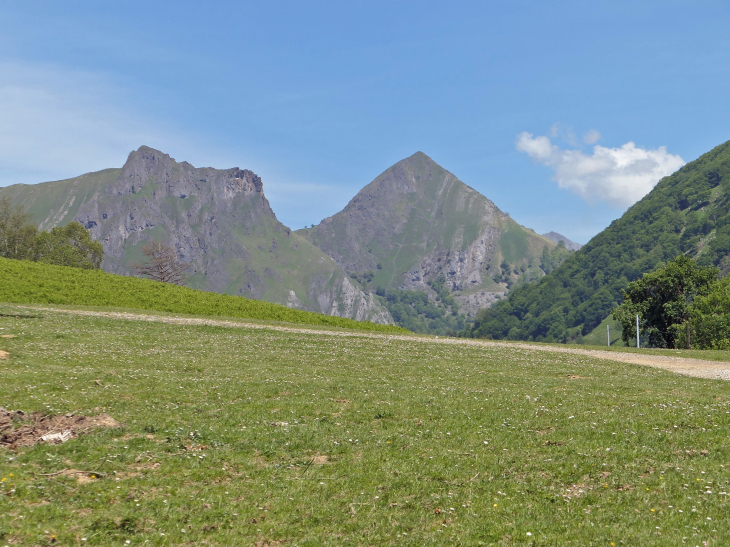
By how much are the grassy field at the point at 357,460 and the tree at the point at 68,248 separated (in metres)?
110

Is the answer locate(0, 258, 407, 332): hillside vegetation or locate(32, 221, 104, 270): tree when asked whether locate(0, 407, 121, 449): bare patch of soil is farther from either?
locate(32, 221, 104, 270): tree

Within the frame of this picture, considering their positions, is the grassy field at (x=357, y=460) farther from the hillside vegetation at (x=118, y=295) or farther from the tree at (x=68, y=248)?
the tree at (x=68, y=248)

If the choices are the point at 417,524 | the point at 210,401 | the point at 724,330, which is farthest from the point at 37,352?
the point at 724,330

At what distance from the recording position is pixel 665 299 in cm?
7975

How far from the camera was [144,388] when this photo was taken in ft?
70.8

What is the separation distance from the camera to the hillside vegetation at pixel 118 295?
59344mm

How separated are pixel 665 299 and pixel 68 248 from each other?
127 m

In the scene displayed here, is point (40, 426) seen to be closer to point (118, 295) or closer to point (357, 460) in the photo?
point (357, 460)

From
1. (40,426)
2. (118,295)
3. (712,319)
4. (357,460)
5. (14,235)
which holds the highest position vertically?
(14,235)

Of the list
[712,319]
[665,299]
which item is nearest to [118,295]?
[665,299]

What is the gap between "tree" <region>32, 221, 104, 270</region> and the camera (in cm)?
12438

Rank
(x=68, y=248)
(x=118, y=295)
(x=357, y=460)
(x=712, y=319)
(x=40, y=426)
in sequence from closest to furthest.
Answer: (x=357, y=460) → (x=40, y=426) → (x=118, y=295) → (x=712, y=319) → (x=68, y=248)

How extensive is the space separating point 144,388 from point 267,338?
2164 centimetres

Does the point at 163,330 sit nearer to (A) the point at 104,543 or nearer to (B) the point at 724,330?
(A) the point at 104,543
